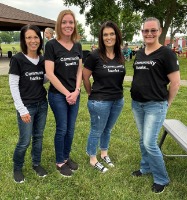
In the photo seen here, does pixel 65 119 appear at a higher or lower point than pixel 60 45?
lower

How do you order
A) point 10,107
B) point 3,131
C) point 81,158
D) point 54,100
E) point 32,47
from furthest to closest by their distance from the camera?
point 10,107
point 3,131
point 81,158
point 54,100
point 32,47

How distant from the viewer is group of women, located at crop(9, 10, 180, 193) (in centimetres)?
323

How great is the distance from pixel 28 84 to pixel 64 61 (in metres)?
0.50

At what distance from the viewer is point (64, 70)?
11.5 feet

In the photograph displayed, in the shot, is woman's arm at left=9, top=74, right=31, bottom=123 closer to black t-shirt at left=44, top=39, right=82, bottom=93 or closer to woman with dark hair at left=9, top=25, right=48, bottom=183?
woman with dark hair at left=9, top=25, right=48, bottom=183

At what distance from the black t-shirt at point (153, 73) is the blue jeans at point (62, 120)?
864 mm

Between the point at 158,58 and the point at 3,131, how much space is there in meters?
3.56

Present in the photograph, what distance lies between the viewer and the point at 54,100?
3582mm

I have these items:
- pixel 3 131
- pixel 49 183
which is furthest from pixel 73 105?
pixel 3 131

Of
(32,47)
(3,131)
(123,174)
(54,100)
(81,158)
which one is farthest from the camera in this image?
(3,131)

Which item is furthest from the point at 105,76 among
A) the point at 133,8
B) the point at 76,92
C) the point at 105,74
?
the point at 133,8

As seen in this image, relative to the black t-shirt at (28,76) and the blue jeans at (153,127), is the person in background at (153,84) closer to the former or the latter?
the blue jeans at (153,127)

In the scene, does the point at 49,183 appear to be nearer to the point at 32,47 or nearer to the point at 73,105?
the point at 73,105

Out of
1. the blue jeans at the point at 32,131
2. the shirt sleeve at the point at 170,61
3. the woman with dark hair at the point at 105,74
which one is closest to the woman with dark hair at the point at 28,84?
the blue jeans at the point at 32,131
